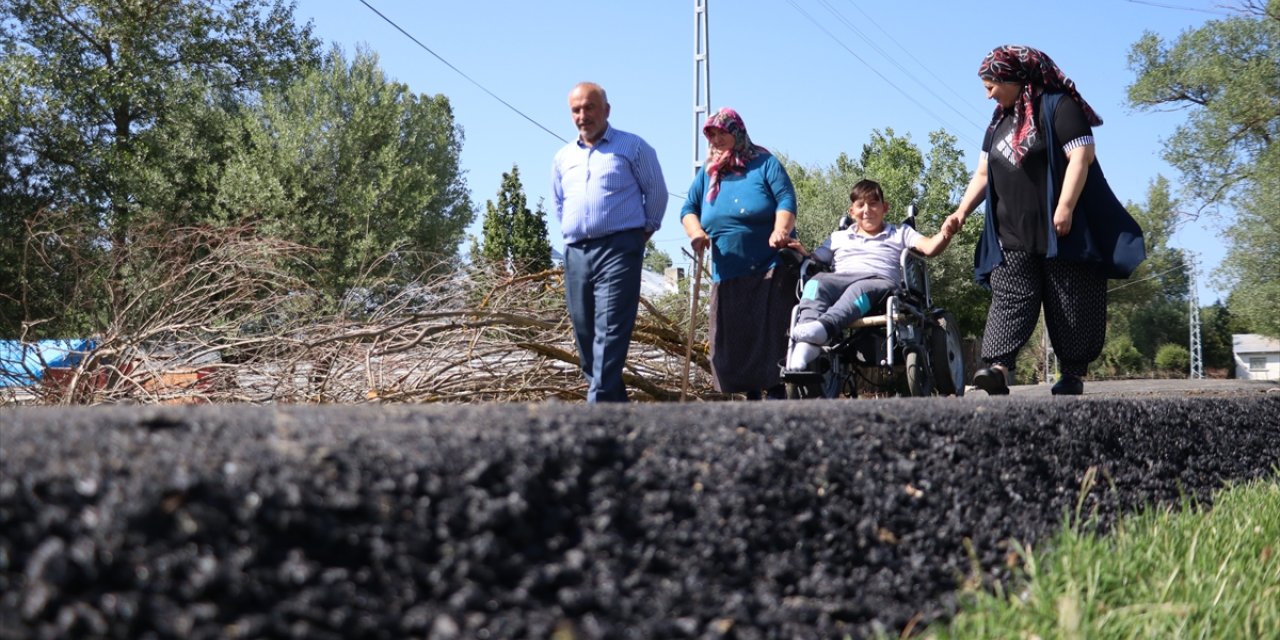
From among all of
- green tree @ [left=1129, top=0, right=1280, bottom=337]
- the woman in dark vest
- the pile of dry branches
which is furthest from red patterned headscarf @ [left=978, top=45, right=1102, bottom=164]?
green tree @ [left=1129, top=0, right=1280, bottom=337]

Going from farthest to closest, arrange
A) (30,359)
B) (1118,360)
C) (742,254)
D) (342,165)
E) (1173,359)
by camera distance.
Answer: (1173,359), (1118,360), (342,165), (30,359), (742,254)

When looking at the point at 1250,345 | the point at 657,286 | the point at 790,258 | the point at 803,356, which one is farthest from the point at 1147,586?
the point at 1250,345

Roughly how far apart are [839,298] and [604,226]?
5.38ft

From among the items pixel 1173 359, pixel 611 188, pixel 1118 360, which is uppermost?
pixel 1173 359

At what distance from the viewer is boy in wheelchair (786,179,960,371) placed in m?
6.64

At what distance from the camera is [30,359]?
7348 mm

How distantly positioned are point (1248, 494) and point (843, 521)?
249 cm

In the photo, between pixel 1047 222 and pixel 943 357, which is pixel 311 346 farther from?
pixel 1047 222

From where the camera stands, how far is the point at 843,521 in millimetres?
2471

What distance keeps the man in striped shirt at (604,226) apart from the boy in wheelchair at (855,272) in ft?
3.58

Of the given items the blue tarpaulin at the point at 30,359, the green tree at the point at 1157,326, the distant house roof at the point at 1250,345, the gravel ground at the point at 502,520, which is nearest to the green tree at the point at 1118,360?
the green tree at the point at 1157,326

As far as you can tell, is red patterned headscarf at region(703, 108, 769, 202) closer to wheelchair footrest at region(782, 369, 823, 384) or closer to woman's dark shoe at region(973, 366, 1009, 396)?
wheelchair footrest at region(782, 369, 823, 384)

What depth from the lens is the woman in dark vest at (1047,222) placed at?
5789 millimetres

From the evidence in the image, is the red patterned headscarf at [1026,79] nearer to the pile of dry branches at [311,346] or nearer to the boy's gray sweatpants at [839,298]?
the boy's gray sweatpants at [839,298]
